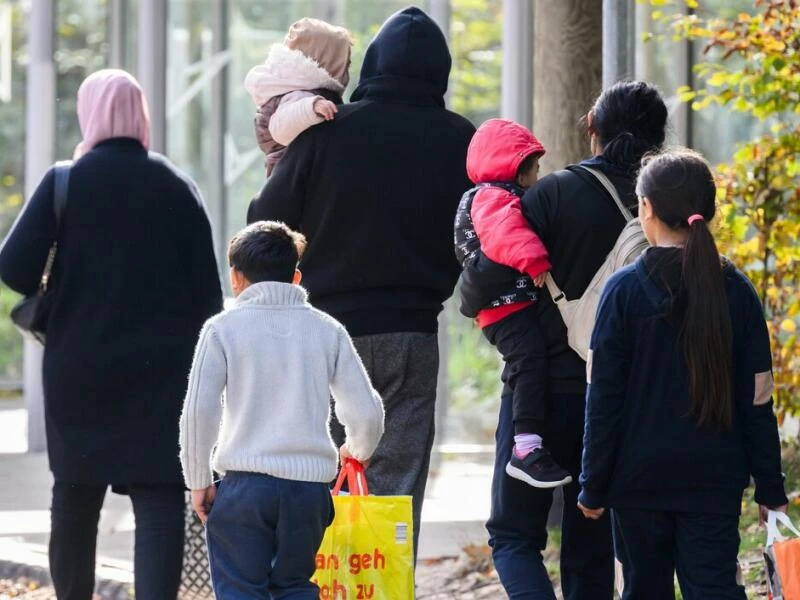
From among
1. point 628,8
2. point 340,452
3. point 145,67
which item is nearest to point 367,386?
point 340,452

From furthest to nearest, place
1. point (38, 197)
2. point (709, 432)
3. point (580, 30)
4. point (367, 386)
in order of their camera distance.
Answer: point (580, 30) → point (38, 197) → point (367, 386) → point (709, 432)

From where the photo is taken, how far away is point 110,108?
204 inches

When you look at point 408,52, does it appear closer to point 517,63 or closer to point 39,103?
point 517,63

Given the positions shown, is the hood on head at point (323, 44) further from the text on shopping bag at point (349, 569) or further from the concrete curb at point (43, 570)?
the concrete curb at point (43, 570)

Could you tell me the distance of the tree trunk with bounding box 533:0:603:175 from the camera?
273 inches

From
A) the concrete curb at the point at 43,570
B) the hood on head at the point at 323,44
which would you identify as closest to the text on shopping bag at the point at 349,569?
the hood on head at the point at 323,44

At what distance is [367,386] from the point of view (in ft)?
14.2

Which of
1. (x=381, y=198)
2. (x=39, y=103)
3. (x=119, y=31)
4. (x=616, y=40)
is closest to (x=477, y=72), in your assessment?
(x=119, y=31)

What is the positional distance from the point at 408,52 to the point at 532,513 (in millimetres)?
1405

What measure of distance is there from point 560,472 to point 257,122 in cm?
146

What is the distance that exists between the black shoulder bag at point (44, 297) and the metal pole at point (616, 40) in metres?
1.88

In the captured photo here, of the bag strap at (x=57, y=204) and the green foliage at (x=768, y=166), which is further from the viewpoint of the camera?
the green foliage at (x=768, y=166)

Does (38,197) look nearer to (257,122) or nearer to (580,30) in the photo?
(257,122)

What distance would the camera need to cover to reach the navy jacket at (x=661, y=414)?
4.00m
